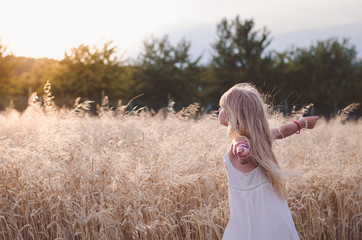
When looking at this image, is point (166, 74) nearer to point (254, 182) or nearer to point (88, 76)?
point (88, 76)

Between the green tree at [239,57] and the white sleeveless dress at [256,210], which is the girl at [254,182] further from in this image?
the green tree at [239,57]

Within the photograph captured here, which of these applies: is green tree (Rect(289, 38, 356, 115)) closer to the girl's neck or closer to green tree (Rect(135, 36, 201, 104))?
green tree (Rect(135, 36, 201, 104))

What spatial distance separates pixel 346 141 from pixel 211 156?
3.38 meters

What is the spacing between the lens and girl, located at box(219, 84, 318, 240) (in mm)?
2104

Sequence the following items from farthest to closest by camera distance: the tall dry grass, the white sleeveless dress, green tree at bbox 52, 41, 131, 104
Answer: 1. green tree at bbox 52, 41, 131, 104
2. the tall dry grass
3. the white sleeveless dress

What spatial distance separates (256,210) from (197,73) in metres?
23.4

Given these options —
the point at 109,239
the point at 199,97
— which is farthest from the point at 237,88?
the point at 199,97

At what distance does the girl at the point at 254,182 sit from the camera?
6.90ft

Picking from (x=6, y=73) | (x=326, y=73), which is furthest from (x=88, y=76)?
(x=326, y=73)

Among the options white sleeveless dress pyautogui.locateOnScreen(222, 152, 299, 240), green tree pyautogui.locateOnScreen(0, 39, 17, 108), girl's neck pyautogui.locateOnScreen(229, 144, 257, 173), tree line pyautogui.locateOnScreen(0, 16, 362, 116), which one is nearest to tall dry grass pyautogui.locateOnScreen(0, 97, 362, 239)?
white sleeveless dress pyautogui.locateOnScreen(222, 152, 299, 240)

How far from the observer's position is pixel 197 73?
25.2 metres

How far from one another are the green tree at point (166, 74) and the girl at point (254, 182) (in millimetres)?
20112

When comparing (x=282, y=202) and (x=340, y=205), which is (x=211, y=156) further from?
(x=282, y=202)

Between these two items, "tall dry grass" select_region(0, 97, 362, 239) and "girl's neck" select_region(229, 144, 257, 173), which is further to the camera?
"tall dry grass" select_region(0, 97, 362, 239)
